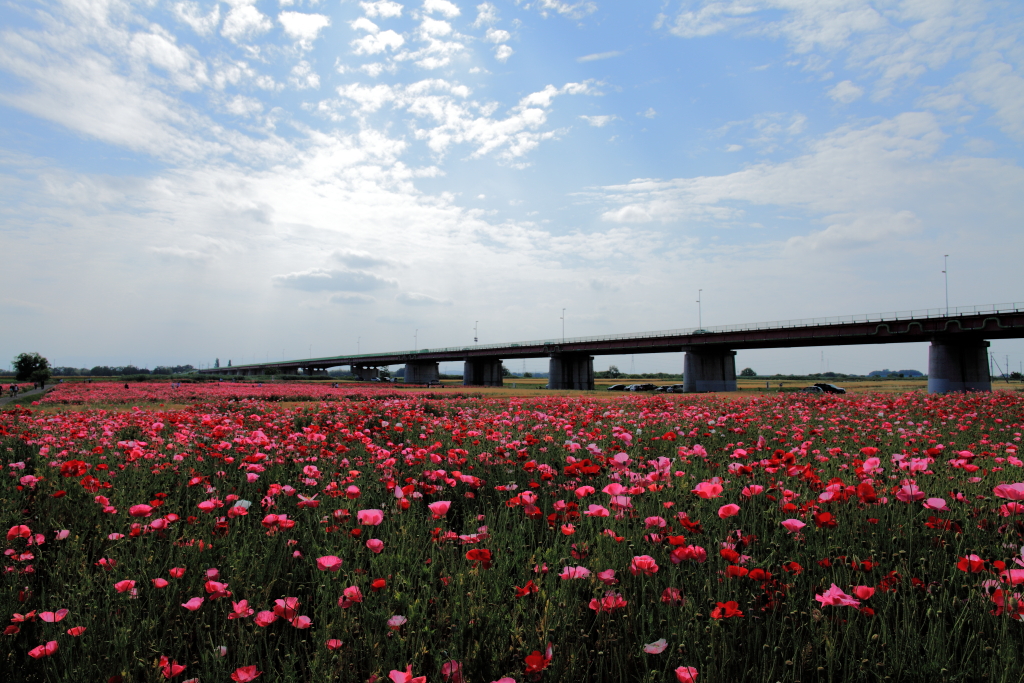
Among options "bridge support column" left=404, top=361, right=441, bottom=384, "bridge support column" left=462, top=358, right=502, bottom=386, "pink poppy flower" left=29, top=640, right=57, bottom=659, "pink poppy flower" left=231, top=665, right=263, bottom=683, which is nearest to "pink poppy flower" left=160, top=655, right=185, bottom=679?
"pink poppy flower" left=231, top=665, right=263, bottom=683

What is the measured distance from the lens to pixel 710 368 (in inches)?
2431

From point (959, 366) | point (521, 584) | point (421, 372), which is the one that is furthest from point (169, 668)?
point (421, 372)

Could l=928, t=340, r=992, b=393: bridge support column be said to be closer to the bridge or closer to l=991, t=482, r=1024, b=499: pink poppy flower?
the bridge

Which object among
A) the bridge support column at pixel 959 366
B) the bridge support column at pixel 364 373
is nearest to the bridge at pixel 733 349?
the bridge support column at pixel 959 366

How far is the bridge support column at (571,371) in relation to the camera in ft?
251

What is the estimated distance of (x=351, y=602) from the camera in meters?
2.68

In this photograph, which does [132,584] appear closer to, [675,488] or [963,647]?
[675,488]

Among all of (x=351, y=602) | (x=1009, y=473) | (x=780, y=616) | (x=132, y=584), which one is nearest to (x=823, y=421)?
(x=1009, y=473)

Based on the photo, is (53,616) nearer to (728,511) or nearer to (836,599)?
(728,511)

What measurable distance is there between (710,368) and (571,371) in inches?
858

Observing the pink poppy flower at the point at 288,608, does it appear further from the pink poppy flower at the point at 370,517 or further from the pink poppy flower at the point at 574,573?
the pink poppy flower at the point at 574,573

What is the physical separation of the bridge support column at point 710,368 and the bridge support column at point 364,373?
9707 cm

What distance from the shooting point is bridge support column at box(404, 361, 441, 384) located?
340 ft

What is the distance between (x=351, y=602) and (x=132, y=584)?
1225 mm
